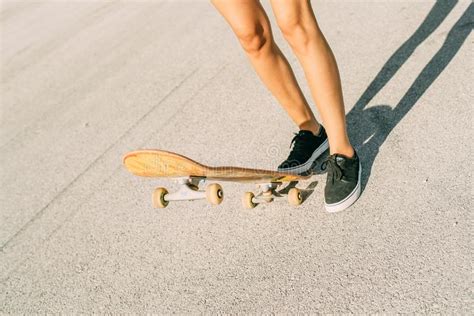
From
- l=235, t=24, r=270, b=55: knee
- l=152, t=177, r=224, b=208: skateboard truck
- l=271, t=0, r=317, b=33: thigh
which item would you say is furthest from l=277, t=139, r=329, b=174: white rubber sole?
l=271, t=0, r=317, b=33: thigh

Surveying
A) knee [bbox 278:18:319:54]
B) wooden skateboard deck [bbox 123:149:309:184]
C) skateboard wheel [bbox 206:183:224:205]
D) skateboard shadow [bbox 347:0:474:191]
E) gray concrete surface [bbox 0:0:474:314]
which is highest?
knee [bbox 278:18:319:54]

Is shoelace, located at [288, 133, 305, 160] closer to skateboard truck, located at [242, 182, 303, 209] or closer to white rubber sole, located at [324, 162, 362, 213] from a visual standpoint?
skateboard truck, located at [242, 182, 303, 209]

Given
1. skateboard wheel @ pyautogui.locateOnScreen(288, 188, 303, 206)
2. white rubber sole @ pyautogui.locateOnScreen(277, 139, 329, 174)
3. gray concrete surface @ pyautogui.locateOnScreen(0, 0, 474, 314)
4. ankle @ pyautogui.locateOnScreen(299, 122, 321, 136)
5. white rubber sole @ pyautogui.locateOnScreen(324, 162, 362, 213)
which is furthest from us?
ankle @ pyautogui.locateOnScreen(299, 122, 321, 136)

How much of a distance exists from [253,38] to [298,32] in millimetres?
352

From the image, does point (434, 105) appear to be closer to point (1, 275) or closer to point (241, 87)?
point (241, 87)

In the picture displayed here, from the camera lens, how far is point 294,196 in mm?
2693

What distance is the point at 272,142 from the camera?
135 inches

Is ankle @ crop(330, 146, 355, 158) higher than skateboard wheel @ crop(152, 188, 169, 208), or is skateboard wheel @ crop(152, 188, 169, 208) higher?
skateboard wheel @ crop(152, 188, 169, 208)

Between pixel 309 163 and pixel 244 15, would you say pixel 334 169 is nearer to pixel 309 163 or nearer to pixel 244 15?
pixel 309 163

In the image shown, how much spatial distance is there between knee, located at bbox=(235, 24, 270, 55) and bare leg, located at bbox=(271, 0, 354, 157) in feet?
0.86

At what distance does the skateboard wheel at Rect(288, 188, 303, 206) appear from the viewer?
269 cm

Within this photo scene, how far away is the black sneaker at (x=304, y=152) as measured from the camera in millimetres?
2895

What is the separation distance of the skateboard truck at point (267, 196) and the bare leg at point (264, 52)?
478 mm

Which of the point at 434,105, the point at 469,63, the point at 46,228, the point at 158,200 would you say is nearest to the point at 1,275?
the point at 46,228
